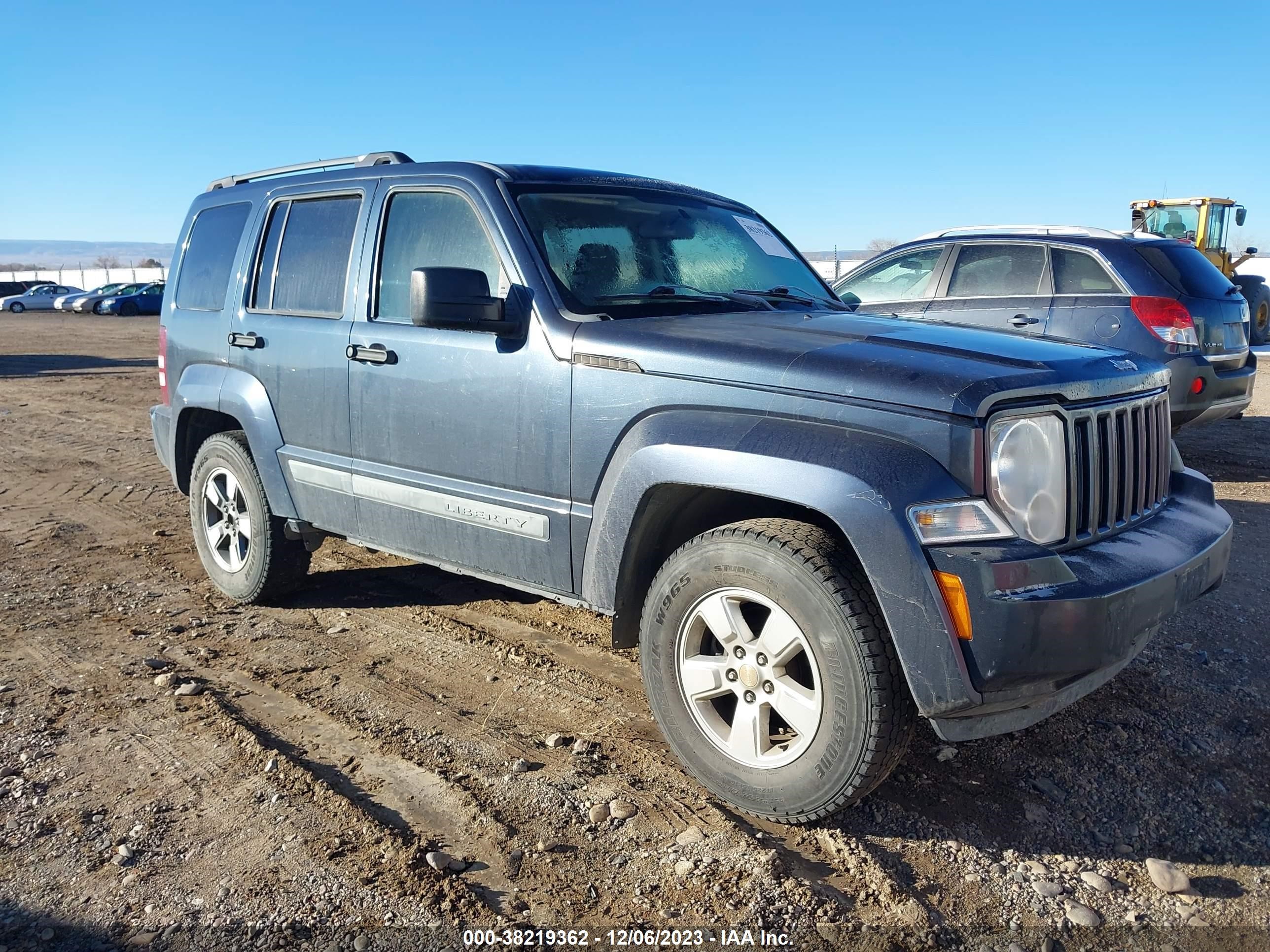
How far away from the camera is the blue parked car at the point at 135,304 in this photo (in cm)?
4062

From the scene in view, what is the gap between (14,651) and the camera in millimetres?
4438

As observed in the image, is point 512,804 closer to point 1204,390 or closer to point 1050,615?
point 1050,615

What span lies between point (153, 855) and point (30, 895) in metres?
0.31

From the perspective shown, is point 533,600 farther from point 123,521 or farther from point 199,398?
point 123,521

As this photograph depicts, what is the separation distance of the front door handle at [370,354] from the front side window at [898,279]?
5.28 meters

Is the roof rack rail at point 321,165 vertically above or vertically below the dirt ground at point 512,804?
above

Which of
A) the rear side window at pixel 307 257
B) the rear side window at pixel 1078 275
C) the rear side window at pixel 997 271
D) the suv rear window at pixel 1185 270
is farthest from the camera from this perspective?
the rear side window at pixel 997 271

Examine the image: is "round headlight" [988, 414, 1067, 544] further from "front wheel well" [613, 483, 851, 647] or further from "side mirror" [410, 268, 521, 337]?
"side mirror" [410, 268, 521, 337]

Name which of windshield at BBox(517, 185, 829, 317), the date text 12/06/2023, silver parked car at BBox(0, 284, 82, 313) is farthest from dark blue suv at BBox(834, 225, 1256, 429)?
silver parked car at BBox(0, 284, 82, 313)

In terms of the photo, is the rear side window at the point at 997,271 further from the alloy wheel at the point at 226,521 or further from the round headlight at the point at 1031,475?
the alloy wheel at the point at 226,521

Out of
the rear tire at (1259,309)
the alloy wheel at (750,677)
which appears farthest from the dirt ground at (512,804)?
the rear tire at (1259,309)

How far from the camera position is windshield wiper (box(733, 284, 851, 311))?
4.13 m

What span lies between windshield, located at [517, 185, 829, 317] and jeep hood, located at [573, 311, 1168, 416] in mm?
206

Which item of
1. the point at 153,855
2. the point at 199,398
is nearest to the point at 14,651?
the point at 199,398
